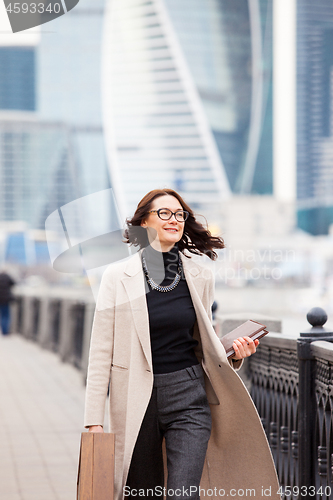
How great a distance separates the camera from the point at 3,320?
17234 mm

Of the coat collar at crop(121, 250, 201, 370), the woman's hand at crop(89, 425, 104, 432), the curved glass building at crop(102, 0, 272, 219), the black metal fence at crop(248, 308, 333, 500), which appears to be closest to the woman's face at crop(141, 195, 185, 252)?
the coat collar at crop(121, 250, 201, 370)

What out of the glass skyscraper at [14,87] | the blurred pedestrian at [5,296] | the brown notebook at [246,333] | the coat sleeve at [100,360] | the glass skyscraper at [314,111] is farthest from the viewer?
the glass skyscraper at [314,111]

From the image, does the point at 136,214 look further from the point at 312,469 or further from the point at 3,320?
the point at 3,320

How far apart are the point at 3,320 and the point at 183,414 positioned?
15.2m

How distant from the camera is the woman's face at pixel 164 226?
284cm

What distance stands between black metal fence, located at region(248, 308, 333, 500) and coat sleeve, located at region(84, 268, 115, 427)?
46.5 inches

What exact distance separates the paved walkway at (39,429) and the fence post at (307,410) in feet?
5.33

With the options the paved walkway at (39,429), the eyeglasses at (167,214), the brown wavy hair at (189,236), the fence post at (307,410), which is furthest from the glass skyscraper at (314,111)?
the eyeglasses at (167,214)

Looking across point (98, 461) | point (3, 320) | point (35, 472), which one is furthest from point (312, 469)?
point (3, 320)

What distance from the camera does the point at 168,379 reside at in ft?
8.91

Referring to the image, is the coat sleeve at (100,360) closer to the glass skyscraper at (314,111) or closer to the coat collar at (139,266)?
the coat collar at (139,266)

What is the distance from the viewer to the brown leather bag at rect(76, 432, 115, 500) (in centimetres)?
250

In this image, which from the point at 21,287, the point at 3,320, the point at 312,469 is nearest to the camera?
the point at 312,469

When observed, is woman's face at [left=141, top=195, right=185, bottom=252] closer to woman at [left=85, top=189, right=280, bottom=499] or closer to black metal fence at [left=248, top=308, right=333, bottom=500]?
woman at [left=85, top=189, right=280, bottom=499]
